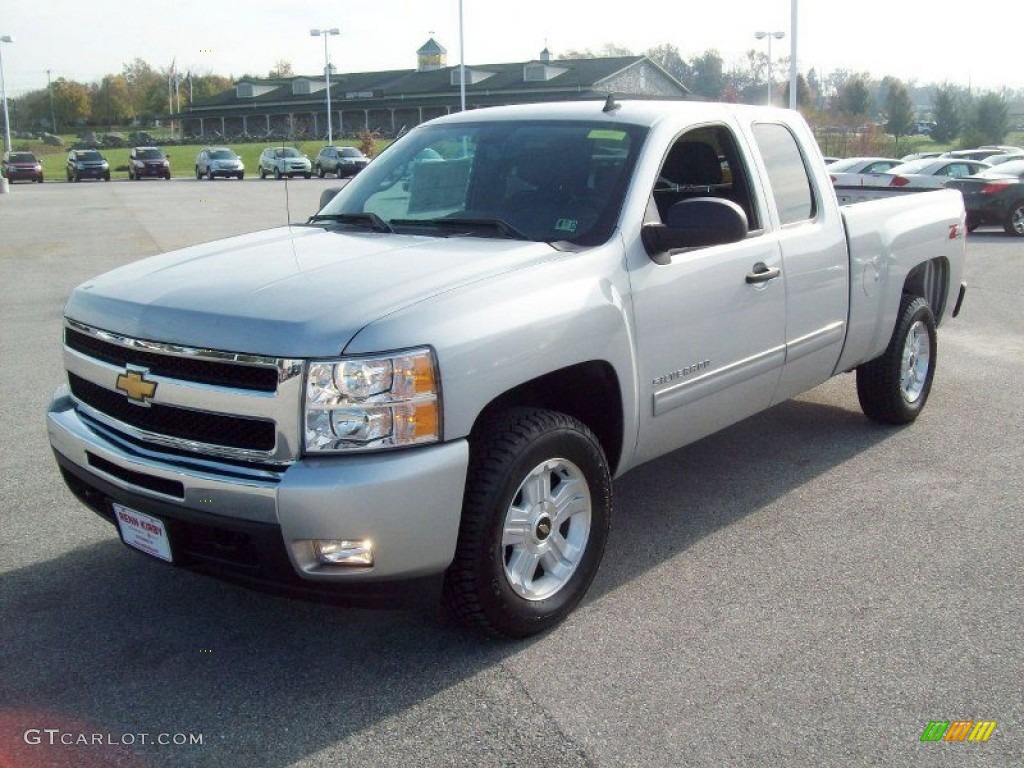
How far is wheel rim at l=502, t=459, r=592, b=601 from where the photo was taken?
3.83m

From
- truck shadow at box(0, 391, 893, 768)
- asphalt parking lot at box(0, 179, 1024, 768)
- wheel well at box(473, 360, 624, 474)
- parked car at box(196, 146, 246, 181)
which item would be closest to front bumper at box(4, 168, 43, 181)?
parked car at box(196, 146, 246, 181)

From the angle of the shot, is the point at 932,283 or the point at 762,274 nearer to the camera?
the point at 762,274

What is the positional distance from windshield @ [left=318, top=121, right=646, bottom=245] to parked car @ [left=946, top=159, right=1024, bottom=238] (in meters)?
17.3

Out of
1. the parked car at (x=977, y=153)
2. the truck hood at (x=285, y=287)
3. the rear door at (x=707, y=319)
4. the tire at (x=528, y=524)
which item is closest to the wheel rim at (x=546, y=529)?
the tire at (x=528, y=524)

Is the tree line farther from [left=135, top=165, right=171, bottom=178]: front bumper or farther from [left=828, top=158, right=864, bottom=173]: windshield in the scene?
[left=135, top=165, right=171, bottom=178]: front bumper

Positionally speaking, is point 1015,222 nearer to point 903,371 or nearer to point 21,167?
point 903,371

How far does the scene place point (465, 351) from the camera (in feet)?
11.4

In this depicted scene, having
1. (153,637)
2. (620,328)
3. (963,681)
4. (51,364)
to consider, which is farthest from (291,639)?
(51,364)

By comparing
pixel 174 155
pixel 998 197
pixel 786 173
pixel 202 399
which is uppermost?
pixel 174 155

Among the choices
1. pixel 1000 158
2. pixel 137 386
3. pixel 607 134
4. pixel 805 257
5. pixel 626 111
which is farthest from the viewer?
pixel 1000 158

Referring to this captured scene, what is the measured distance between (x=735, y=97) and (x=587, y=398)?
1741cm

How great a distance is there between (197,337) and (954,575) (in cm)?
312

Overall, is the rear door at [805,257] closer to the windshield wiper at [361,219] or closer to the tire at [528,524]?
the tire at [528,524]

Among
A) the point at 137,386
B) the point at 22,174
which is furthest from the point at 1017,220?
the point at 22,174
